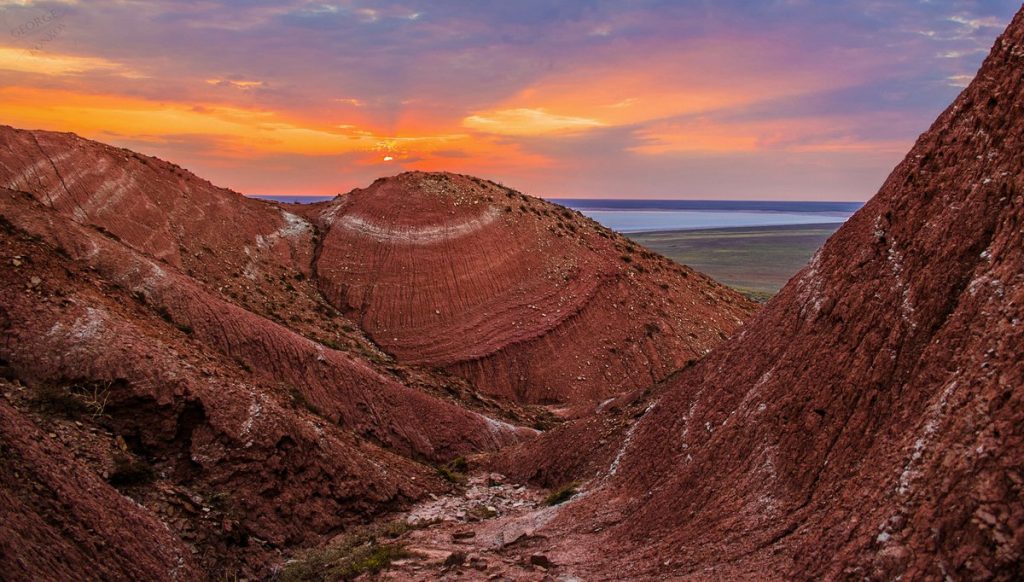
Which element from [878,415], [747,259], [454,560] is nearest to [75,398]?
[454,560]

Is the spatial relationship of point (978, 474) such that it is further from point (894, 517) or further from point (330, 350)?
point (330, 350)

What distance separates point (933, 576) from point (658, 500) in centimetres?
757

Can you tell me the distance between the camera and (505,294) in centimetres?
3934

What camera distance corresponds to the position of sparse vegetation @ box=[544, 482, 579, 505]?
18450 mm

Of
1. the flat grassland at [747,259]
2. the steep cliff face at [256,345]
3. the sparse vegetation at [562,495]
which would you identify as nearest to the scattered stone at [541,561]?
the sparse vegetation at [562,495]

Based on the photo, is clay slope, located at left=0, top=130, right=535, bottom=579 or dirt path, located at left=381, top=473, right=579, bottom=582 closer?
dirt path, located at left=381, top=473, right=579, bottom=582

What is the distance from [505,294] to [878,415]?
28508 millimetres

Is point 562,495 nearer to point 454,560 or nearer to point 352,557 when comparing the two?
point 454,560

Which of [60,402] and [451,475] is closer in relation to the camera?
[60,402]

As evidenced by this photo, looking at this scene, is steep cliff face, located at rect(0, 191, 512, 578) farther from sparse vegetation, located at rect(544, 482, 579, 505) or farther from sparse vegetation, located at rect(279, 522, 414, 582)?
sparse vegetation, located at rect(544, 482, 579, 505)

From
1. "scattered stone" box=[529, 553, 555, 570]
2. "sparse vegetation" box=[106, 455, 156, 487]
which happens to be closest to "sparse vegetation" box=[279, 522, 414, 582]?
"scattered stone" box=[529, 553, 555, 570]

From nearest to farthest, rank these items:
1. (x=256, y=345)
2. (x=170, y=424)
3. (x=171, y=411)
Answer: (x=170, y=424) → (x=171, y=411) → (x=256, y=345)

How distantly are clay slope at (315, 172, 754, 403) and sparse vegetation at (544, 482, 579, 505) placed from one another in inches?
617

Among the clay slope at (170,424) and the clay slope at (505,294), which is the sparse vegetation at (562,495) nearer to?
the clay slope at (170,424)
